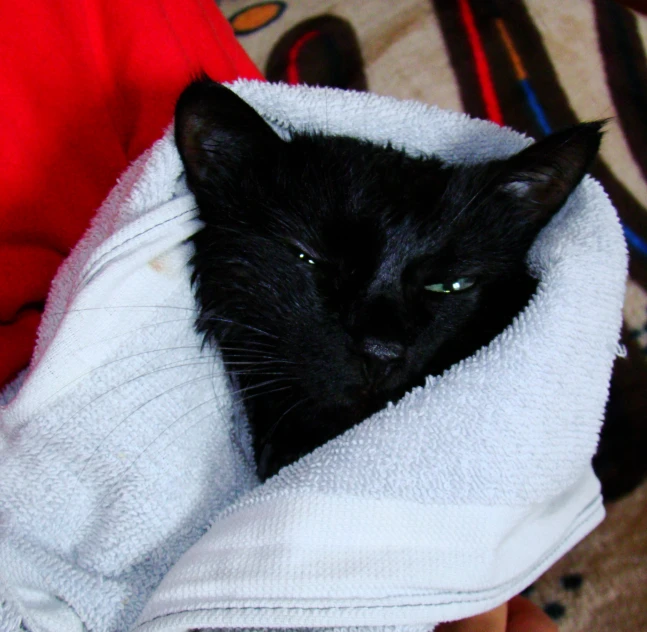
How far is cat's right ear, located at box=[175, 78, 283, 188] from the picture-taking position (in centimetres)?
81

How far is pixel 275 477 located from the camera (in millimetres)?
813

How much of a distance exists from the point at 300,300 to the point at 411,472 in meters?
0.28

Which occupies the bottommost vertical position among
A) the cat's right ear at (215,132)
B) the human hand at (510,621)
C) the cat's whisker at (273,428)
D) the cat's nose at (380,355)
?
the human hand at (510,621)

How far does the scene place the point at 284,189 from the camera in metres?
0.91

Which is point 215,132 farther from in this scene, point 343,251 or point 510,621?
point 510,621

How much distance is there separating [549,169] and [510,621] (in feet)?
2.59

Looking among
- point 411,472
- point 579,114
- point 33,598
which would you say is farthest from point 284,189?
point 579,114

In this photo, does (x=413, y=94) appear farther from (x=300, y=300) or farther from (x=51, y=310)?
(x=51, y=310)

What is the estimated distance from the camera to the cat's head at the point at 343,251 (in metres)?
0.83

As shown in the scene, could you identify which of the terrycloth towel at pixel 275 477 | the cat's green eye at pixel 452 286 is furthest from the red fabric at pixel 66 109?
the cat's green eye at pixel 452 286

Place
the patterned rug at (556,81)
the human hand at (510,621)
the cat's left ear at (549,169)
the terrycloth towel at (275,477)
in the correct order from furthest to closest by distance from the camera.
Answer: the patterned rug at (556,81)
the human hand at (510,621)
the cat's left ear at (549,169)
the terrycloth towel at (275,477)

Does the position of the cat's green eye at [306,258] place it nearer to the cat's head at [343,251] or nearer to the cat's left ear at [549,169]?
the cat's head at [343,251]

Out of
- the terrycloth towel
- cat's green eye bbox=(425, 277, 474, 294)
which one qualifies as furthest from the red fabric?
cat's green eye bbox=(425, 277, 474, 294)

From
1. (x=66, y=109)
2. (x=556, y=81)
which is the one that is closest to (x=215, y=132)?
(x=66, y=109)
